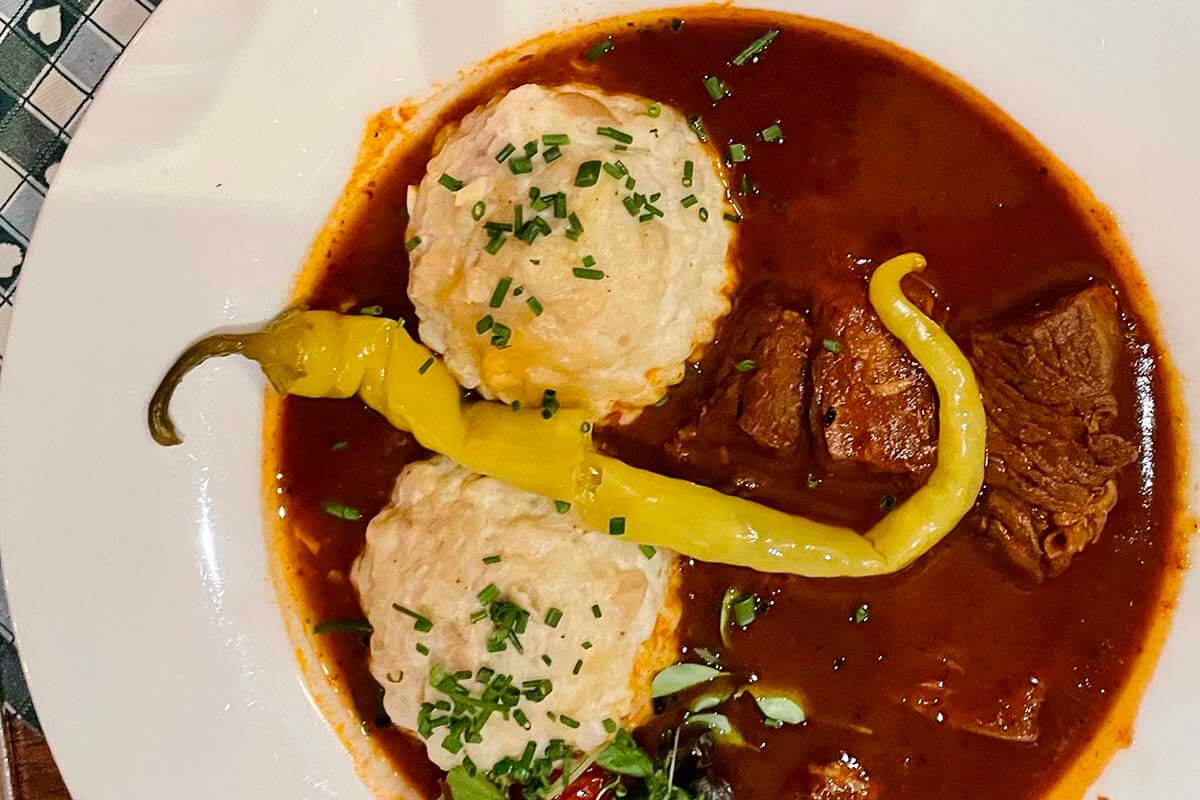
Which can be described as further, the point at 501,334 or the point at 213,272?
the point at 213,272

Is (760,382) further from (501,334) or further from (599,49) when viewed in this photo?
(599,49)

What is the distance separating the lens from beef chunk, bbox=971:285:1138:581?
10.1ft

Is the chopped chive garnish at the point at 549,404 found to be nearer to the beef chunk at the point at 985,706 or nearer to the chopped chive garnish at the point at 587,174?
the chopped chive garnish at the point at 587,174

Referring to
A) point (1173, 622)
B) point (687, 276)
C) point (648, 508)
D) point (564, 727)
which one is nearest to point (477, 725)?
point (564, 727)

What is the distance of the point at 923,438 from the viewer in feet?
10.4

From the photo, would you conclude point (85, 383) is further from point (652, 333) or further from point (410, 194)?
point (652, 333)

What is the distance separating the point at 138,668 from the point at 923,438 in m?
2.79

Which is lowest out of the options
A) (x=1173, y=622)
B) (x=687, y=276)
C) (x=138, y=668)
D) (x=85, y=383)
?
(x=138, y=668)

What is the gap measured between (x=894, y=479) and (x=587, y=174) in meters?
1.48

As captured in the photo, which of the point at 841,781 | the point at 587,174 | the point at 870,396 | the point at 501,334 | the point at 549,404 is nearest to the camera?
the point at 587,174

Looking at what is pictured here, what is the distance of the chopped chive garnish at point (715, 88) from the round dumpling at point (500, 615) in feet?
4.93

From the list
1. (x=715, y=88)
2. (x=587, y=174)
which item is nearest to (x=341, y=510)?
(x=587, y=174)

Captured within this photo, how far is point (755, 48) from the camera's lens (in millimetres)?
3229

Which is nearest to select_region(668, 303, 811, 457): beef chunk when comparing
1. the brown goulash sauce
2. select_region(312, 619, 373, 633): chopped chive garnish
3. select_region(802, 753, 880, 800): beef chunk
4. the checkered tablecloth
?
the brown goulash sauce
